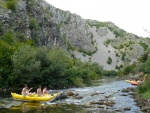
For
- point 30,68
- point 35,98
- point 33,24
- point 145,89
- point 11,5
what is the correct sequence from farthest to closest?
point 33,24
point 11,5
point 30,68
point 145,89
point 35,98

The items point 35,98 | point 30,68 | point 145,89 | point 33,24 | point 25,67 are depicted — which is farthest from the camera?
point 33,24

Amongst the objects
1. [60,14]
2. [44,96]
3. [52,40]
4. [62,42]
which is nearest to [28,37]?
[52,40]

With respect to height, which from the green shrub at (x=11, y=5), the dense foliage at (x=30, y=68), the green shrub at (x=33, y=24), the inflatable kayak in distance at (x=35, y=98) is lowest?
the inflatable kayak in distance at (x=35, y=98)

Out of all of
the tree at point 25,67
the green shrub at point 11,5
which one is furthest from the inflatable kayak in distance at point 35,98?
the green shrub at point 11,5

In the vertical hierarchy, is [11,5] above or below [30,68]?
above

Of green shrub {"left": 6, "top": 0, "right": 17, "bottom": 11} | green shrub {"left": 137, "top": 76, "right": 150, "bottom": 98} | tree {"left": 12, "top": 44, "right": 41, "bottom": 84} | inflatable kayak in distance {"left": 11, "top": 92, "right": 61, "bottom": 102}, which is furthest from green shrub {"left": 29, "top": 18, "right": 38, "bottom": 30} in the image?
green shrub {"left": 137, "top": 76, "right": 150, "bottom": 98}

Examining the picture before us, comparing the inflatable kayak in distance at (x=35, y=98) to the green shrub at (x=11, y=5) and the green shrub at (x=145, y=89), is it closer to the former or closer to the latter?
the green shrub at (x=145, y=89)

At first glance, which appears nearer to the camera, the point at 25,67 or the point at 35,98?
the point at 35,98

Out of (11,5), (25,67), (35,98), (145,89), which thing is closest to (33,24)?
Result: (11,5)

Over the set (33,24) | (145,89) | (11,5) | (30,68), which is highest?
(11,5)

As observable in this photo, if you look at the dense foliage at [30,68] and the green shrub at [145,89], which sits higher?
the dense foliage at [30,68]

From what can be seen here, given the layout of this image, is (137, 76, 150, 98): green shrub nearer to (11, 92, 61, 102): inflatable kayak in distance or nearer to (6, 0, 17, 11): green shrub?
(11, 92, 61, 102): inflatable kayak in distance

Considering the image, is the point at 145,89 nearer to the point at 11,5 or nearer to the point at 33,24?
the point at 11,5

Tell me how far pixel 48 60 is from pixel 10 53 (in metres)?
8.55
